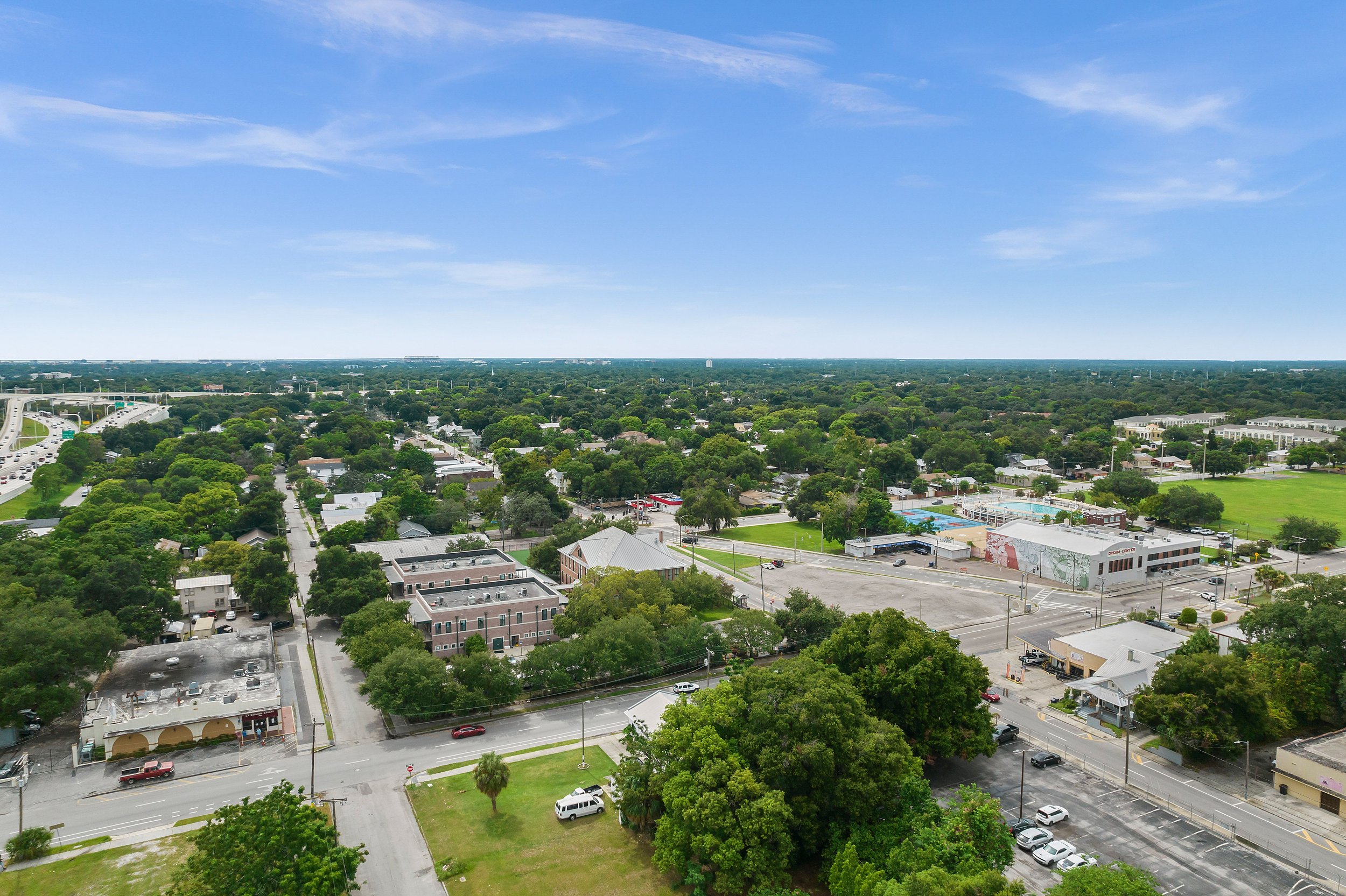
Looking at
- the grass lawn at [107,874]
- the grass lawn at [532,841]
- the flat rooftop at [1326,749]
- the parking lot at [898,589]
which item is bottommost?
the grass lawn at [107,874]

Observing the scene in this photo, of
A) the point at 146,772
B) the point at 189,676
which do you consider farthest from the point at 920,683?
the point at 189,676

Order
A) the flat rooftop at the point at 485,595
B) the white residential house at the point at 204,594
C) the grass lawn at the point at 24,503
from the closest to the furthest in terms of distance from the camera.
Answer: the flat rooftop at the point at 485,595 → the white residential house at the point at 204,594 → the grass lawn at the point at 24,503

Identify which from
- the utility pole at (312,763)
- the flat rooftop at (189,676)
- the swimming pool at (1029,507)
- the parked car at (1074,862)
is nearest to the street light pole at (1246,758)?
the parked car at (1074,862)

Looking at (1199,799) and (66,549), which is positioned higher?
(66,549)

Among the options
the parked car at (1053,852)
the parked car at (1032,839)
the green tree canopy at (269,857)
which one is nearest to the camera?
the green tree canopy at (269,857)

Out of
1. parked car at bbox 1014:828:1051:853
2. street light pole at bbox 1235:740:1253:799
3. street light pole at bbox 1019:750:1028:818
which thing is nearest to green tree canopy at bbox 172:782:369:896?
parked car at bbox 1014:828:1051:853

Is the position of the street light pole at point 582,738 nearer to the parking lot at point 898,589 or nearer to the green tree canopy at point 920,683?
the green tree canopy at point 920,683

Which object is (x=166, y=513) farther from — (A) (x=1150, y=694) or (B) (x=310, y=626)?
(A) (x=1150, y=694)

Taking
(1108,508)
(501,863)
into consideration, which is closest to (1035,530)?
(1108,508)

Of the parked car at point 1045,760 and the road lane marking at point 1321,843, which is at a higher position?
the road lane marking at point 1321,843
